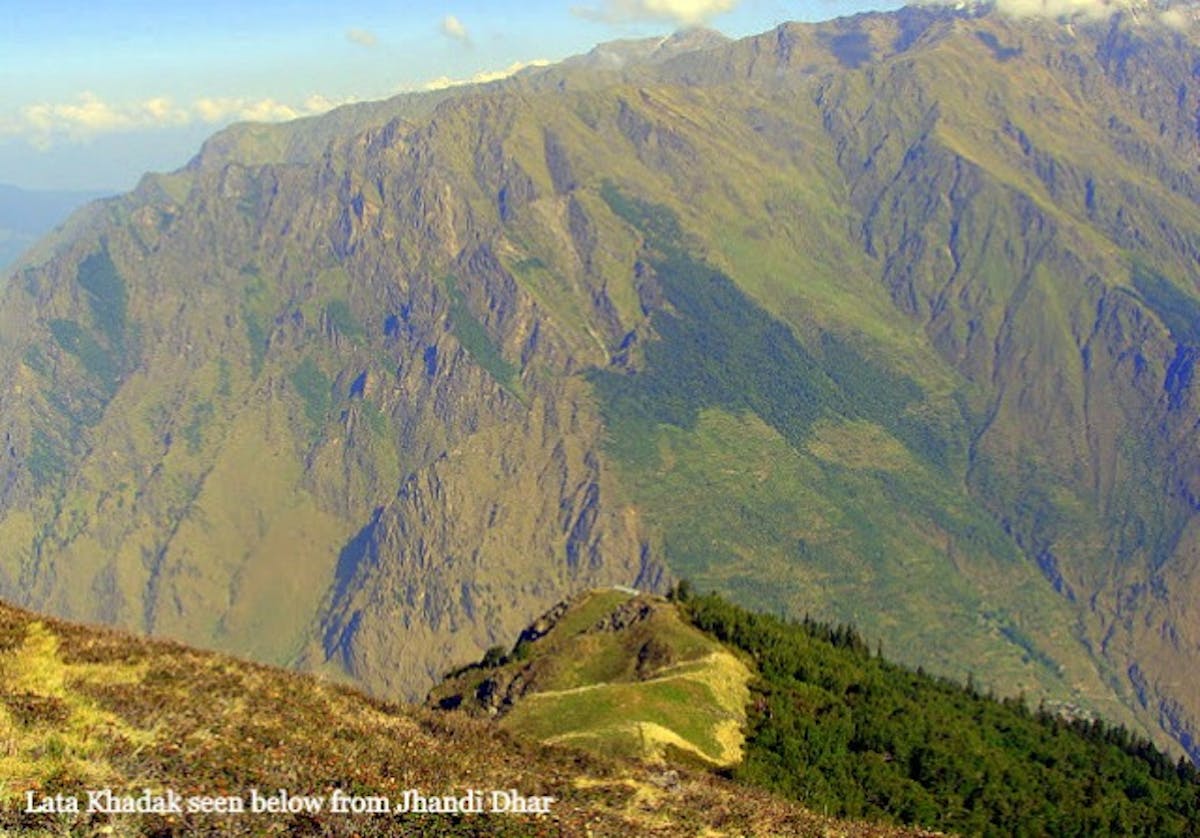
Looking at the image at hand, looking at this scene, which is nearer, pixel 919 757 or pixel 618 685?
pixel 618 685

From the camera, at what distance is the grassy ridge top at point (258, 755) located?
3466cm

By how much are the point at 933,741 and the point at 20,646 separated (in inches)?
3825

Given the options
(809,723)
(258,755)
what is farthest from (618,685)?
(258,755)

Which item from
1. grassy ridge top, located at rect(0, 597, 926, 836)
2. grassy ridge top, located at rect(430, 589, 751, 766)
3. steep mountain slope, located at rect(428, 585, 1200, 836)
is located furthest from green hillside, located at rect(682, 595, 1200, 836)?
grassy ridge top, located at rect(0, 597, 926, 836)

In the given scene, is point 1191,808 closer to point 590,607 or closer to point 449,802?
point 590,607

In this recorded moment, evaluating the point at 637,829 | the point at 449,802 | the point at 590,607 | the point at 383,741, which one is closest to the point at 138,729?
the point at 383,741

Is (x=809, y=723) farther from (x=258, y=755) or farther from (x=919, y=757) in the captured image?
(x=258, y=755)

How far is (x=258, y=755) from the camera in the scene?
38906 mm

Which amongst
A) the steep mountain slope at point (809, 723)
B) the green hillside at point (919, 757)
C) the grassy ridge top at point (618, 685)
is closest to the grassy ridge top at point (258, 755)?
the grassy ridge top at point (618, 685)

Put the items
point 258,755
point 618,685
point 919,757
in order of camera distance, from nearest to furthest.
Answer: point 258,755 → point 618,685 → point 919,757

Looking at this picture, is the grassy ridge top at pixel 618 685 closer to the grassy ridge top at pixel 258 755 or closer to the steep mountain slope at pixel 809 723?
the steep mountain slope at pixel 809 723

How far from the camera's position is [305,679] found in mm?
50344

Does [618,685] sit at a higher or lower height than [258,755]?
lower

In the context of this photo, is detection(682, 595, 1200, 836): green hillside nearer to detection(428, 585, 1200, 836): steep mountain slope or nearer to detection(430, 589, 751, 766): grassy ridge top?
detection(428, 585, 1200, 836): steep mountain slope
